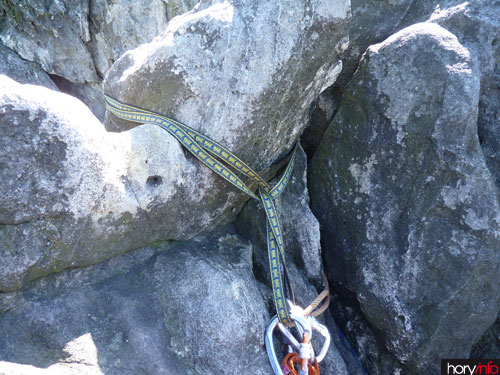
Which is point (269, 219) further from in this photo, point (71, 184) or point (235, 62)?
point (71, 184)

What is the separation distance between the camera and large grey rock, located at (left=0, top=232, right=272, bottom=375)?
4.63 feet

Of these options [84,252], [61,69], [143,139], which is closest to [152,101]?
[143,139]

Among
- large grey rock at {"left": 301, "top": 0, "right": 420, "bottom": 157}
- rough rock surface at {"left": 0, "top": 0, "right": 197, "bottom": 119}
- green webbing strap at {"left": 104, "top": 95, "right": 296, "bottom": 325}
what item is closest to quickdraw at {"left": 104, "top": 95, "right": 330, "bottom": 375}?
green webbing strap at {"left": 104, "top": 95, "right": 296, "bottom": 325}

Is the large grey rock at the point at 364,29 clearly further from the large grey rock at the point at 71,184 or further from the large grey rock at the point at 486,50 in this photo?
the large grey rock at the point at 71,184

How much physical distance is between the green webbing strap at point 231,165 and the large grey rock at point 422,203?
35cm

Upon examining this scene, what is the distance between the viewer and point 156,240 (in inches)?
67.9

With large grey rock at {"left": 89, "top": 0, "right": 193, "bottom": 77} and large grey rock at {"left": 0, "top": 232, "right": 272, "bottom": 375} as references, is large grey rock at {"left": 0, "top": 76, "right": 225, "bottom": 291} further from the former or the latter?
large grey rock at {"left": 89, "top": 0, "right": 193, "bottom": 77}

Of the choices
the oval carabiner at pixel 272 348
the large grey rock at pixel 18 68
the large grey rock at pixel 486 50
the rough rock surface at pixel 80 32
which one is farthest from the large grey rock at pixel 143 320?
the large grey rock at pixel 18 68

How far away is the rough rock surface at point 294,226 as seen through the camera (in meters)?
1.90

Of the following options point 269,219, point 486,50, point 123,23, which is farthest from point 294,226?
point 123,23

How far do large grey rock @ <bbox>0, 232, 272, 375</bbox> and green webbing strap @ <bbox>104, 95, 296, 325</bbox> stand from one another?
10 cm

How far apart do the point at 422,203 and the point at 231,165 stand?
0.76 metres

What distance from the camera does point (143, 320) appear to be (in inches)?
60.3

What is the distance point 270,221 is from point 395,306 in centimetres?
59
